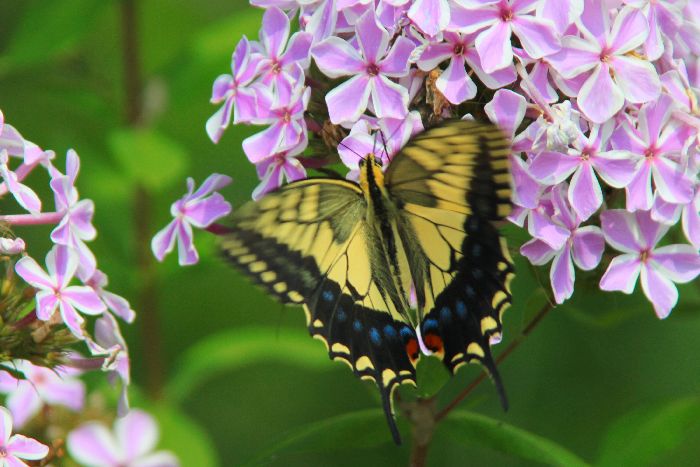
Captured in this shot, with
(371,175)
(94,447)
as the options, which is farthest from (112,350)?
(371,175)

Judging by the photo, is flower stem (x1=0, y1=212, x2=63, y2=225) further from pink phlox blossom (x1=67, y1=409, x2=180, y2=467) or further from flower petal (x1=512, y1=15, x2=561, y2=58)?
flower petal (x1=512, y1=15, x2=561, y2=58)

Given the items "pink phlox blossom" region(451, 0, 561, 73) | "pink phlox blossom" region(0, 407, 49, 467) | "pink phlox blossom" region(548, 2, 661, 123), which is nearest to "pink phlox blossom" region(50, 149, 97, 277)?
"pink phlox blossom" region(0, 407, 49, 467)

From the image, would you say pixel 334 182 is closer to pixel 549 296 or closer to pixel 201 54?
pixel 549 296

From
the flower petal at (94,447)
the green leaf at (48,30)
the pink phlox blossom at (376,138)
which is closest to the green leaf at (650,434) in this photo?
the pink phlox blossom at (376,138)

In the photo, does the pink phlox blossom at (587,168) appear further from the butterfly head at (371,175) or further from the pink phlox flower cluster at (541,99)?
the butterfly head at (371,175)

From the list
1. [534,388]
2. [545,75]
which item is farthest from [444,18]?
[534,388]

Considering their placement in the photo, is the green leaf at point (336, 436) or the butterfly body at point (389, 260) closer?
the butterfly body at point (389, 260)

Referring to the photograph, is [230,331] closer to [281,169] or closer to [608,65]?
[281,169]
